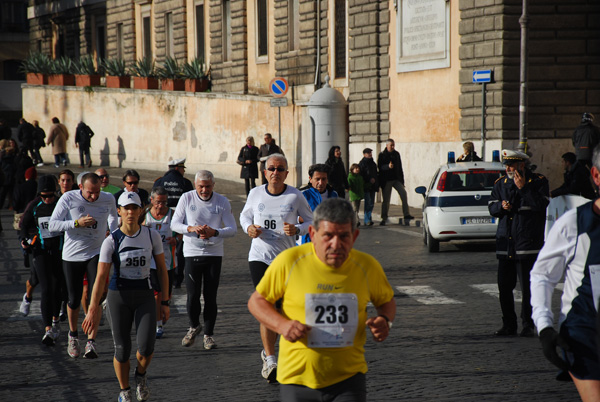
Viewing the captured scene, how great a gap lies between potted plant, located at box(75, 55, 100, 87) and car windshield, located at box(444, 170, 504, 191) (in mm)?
26279

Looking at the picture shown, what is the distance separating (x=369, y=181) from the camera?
22531 millimetres

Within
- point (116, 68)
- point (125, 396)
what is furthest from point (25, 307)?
point (116, 68)

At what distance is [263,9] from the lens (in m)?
36.8

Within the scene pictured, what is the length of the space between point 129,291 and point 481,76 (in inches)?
655

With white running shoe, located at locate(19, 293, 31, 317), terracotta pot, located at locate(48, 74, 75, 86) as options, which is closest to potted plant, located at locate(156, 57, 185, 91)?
terracotta pot, located at locate(48, 74, 75, 86)

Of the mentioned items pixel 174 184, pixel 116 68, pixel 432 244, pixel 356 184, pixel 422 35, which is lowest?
pixel 432 244

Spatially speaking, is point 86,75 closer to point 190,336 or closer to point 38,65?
point 38,65

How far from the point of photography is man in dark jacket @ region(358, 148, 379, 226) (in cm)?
2223

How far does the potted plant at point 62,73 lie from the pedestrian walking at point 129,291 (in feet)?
117

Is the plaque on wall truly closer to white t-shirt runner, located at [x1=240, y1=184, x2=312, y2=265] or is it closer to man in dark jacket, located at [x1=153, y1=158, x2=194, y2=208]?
man in dark jacket, located at [x1=153, y1=158, x2=194, y2=208]

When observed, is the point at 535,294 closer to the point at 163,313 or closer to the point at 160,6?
the point at 163,313

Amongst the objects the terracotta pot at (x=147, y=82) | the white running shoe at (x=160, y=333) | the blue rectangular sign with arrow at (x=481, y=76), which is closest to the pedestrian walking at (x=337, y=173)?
the blue rectangular sign with arrow at (x=481, y=76)

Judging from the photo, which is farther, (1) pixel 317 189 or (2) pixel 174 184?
(2) pixel 174 184

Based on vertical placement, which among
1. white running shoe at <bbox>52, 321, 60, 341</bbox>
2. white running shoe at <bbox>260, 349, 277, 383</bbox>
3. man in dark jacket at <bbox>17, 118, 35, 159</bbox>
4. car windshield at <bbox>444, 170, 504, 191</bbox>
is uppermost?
man in dark jacket at <bbox>17, 118, 35, 159</bbox>
